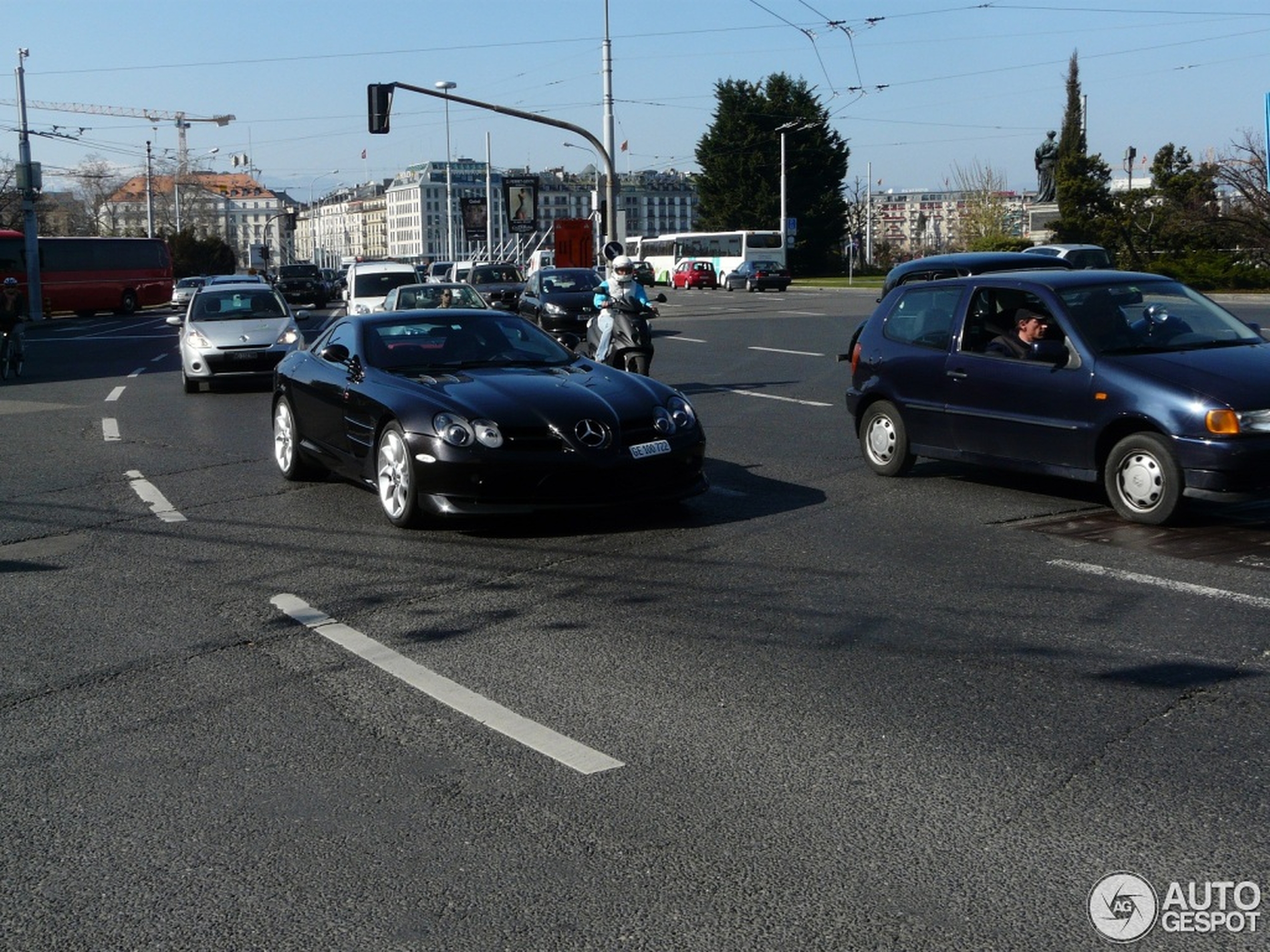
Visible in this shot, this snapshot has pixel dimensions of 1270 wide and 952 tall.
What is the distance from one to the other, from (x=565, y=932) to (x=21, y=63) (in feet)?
210

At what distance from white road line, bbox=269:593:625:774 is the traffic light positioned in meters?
26.5

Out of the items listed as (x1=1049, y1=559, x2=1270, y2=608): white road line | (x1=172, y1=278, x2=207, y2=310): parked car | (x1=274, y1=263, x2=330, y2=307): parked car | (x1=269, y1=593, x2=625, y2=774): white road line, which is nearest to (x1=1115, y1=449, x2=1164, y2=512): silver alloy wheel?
(x1=1049, y1=559, x2=1270, y2=608): white road line

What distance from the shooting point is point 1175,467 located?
8.48 metres

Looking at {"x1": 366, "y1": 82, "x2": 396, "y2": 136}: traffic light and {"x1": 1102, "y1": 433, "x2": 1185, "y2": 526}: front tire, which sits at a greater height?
{"x1": 366, "y1": 82, "x2": 396, "y2": 136}: traffic light

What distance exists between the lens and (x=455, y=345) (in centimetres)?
1008

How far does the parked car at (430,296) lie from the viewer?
23469 millimetres

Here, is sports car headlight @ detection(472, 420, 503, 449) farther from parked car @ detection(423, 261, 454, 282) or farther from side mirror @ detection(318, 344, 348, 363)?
parked car @ detection(423, 261, 454, 282)

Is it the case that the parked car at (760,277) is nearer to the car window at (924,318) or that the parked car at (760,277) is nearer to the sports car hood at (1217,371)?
the car window at (924,318)

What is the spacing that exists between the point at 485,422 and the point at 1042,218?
181ft

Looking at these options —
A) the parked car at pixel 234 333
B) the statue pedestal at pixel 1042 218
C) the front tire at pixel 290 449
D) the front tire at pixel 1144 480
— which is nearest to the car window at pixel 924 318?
the front tire at pixel 1144 480

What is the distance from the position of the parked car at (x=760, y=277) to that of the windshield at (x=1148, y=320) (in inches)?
2251

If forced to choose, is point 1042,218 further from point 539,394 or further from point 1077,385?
point 539,394

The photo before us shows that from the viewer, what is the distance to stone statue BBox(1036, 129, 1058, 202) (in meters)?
62.2

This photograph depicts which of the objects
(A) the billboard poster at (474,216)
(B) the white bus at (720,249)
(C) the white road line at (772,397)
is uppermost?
(A) the billboard poster at (474,216)
